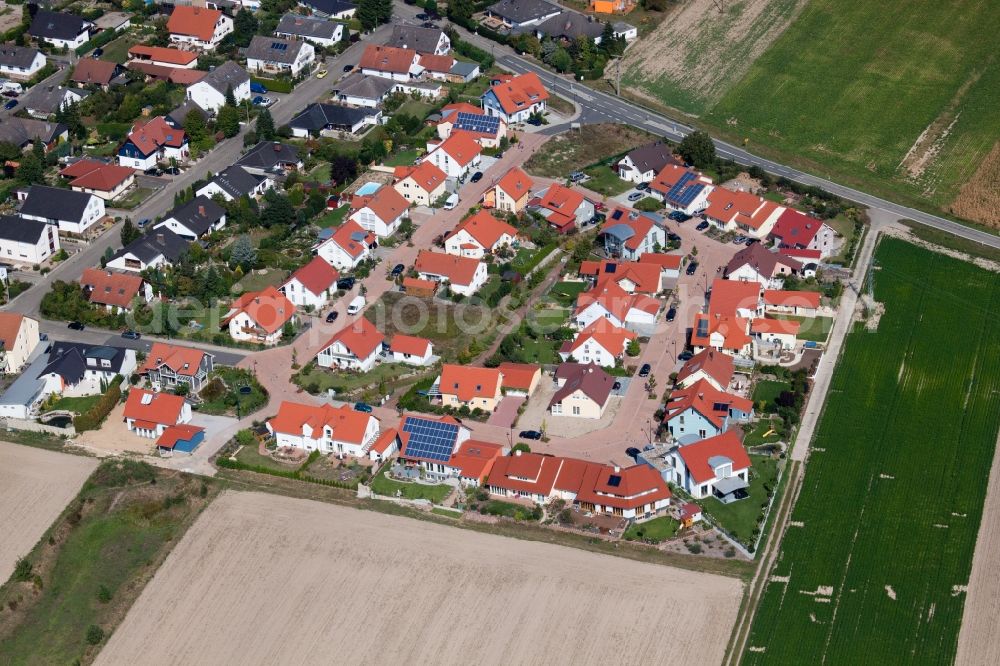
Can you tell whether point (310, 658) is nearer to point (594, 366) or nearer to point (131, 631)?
point (131, 631)

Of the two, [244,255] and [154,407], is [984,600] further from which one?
[244,255]

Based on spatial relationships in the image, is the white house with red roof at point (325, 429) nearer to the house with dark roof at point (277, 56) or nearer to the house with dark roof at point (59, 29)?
the house with dark roof at point (277, 56)

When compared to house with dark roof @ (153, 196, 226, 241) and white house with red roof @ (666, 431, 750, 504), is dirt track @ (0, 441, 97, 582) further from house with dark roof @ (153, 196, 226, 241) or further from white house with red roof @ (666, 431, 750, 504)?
white house with red roof @ (666, 431, 750, 504)

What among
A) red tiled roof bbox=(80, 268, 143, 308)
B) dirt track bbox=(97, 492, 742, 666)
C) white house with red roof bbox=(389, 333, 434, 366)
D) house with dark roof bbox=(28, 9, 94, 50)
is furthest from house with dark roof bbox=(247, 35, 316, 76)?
dirt track bbox=(97, 492, 742, 666)

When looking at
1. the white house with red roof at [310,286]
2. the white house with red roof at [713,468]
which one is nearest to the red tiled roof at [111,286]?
the white house with red roof at [310,286]

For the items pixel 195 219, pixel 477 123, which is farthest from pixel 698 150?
pixel 195 219
